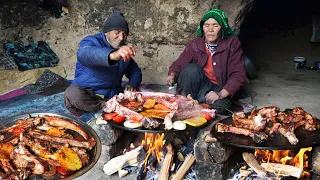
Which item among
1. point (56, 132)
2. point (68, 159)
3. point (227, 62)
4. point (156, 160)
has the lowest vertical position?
point (156, 160)

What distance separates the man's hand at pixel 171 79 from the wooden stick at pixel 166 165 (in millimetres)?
1111

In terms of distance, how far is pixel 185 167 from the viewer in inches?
123

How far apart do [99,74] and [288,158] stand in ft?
7.35

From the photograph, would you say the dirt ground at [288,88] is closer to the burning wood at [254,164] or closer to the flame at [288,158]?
the flame at [288,158]

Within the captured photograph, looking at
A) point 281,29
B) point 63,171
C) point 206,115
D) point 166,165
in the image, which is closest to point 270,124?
point 206,115

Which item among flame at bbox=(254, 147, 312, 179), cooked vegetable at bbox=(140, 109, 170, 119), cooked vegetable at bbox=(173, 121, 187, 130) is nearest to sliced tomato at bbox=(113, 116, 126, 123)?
cooked vegetable at bbox=(140, 109, 170, 119)

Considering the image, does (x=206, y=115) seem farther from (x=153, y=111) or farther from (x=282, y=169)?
(x=282, y=169)

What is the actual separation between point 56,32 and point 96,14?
36.0 inches

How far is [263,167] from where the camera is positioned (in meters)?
2.93

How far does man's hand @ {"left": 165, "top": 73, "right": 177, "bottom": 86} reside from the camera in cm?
425

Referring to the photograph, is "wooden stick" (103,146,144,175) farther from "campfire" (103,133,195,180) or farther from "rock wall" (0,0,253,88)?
"rock wall" (0,0,253,88)

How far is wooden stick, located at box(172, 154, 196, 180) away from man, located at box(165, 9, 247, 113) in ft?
3.50

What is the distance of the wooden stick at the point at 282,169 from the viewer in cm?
283

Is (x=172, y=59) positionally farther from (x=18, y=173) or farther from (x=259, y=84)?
(x=18, y=173)
